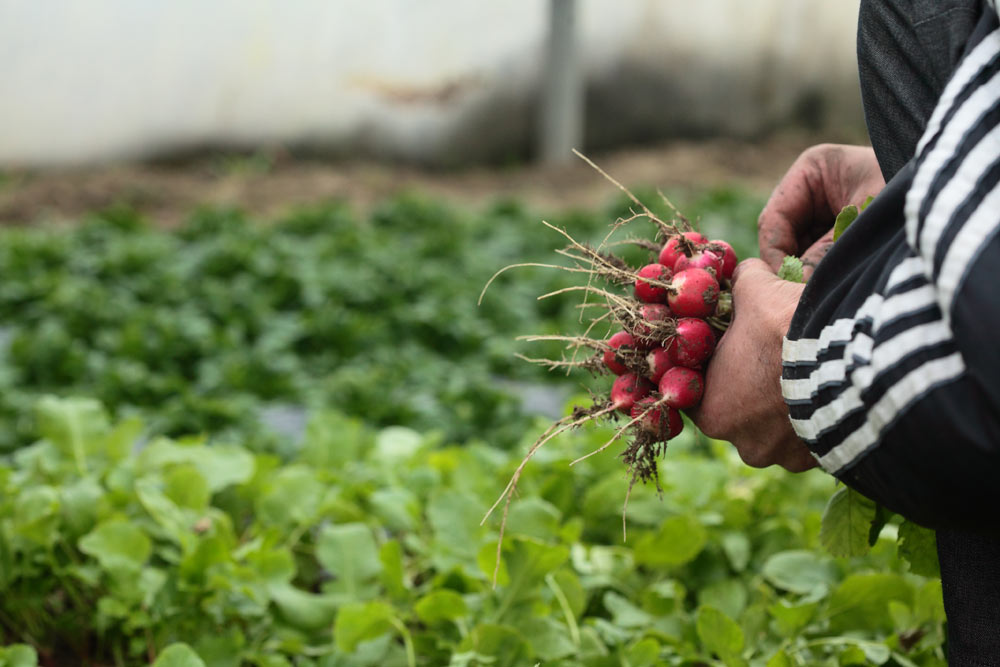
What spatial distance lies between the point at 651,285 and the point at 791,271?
0.18 m

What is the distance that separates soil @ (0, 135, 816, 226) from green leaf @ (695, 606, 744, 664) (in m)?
5.10

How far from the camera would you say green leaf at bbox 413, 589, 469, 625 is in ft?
5.26

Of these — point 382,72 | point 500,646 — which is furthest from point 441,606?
point 382,72

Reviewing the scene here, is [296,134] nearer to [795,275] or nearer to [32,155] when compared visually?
[32,155]

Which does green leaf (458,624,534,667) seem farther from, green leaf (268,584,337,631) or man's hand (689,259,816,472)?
man's hand (689,259,816,472)

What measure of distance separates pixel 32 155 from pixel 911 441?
7173 mm

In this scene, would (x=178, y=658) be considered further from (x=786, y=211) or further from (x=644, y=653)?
(x=786, y=211)

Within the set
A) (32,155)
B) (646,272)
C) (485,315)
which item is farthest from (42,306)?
(646,272)

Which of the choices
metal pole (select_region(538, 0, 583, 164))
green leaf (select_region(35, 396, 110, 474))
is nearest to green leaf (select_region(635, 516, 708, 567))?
green leaf (select_region(35, 396, 110, 474))

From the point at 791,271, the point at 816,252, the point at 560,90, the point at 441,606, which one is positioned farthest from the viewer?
the point at 560,90

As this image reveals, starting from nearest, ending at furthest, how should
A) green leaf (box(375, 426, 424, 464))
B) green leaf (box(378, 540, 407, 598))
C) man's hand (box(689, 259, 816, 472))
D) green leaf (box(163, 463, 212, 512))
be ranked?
man's hand (box(689, 259, 816, 472))
green leaf (box(378, 540, 407, 598))
green leaf (box(163, 463, 212, 512))
green leaf (box(375, 426, 424, 464))

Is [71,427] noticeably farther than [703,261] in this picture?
Yes

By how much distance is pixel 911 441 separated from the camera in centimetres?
94

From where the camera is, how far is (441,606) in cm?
161
